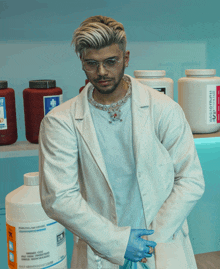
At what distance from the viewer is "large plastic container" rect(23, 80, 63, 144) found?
114 cm

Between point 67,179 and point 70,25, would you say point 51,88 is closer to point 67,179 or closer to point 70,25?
point 70,25

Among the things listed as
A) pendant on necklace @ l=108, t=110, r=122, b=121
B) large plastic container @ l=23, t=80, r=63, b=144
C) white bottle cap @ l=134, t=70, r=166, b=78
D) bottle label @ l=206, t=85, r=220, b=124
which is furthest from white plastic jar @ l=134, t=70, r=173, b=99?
pendant on necklace @ l=108, t=110, r=122, b=121

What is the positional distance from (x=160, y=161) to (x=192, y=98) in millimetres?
459

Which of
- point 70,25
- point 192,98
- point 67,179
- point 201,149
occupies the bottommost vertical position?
point 201,149

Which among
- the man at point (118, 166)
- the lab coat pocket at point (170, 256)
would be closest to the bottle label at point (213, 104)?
the man at point (118, 166)

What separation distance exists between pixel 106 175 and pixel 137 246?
0.17 meters

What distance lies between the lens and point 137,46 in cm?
145

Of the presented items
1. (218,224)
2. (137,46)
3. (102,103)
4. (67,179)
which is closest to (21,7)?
(137,46)

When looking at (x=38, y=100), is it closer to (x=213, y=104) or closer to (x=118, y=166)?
(x=118, y=166)

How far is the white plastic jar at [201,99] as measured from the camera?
1.25 meters

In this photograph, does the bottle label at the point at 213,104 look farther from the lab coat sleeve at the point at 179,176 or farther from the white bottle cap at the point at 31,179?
the white bottle cap at the point at 31,179

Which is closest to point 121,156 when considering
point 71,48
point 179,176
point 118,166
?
point 118,166

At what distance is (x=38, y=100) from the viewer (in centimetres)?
114

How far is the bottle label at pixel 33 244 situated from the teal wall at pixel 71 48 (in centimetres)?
31
